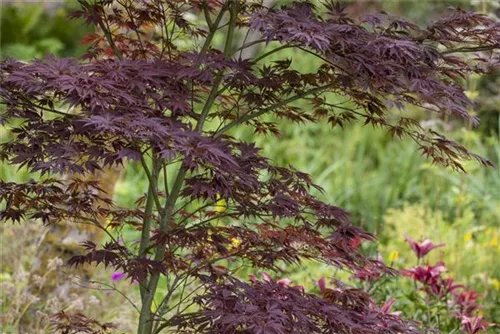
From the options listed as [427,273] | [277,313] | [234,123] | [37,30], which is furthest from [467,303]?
[37,30]

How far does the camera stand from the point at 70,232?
4.64 m

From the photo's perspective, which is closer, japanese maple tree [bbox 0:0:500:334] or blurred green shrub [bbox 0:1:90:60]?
japanese maple tree [bbox 0:0:500:334]

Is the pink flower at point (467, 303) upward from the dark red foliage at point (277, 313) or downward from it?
upward

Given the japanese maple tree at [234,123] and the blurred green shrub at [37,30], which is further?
the blurred green shrub at [37,30]

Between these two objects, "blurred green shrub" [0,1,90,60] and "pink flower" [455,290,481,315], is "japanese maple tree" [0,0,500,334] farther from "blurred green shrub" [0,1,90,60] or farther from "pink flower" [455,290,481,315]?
"blurred green shrub" [0,1,90,60]

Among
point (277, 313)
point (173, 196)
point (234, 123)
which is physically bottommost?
point (277, 313)

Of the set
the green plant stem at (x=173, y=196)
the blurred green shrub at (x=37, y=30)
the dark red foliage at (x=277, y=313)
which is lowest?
the dark red foliage at (x=277, y=313)

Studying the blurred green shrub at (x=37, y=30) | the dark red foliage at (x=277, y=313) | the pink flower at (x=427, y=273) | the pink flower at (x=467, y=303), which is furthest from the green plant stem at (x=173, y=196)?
the blurred green shrub at (x=37, y=30)

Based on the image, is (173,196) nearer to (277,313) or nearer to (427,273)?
(277,313)

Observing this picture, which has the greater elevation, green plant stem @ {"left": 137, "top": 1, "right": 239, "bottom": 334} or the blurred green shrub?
the blurred green shrub

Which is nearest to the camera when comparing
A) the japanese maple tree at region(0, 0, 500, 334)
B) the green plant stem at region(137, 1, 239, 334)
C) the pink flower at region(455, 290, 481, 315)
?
the japanese maple tree at region(0, 0, 500, 334)

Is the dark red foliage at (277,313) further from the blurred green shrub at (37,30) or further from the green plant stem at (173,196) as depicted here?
the blurred green shrub at (37,30)

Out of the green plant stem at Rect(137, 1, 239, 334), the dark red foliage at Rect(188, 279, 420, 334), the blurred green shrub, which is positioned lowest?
the dark red foliage at Rect(188, 279, 420, 334)

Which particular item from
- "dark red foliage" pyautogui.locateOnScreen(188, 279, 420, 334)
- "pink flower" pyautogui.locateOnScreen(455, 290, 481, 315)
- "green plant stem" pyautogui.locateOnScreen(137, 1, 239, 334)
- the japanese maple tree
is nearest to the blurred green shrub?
"pink flower" pyautogui.locateOnScreen(455, 290, 481, 315)
